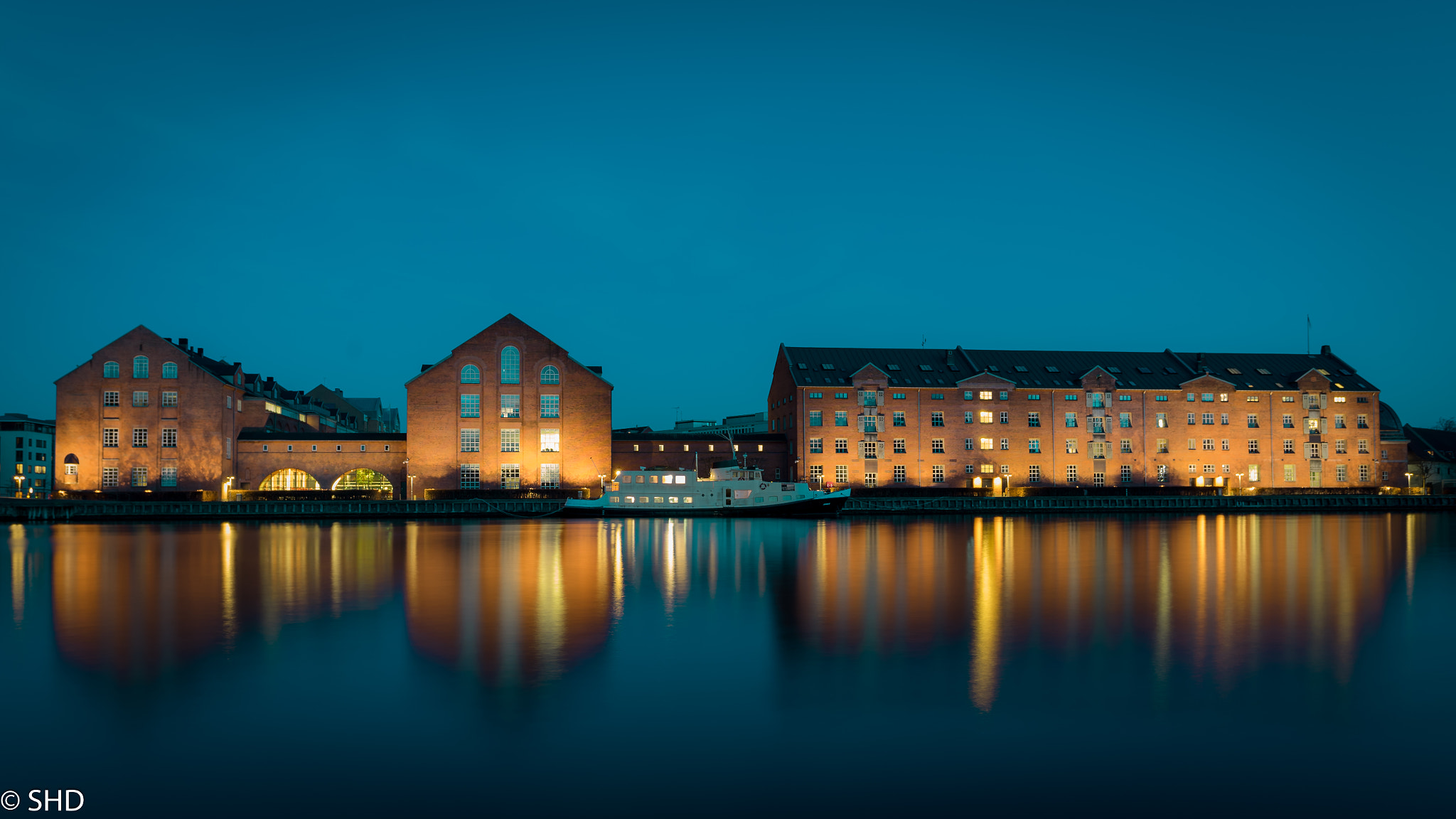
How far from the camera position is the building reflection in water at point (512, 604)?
14.5m

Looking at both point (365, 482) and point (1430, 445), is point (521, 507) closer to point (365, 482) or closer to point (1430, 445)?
point (365, 482)

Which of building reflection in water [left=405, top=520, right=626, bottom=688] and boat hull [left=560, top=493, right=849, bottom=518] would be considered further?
boat hull [left=560, top=493, right=849, bottom=518]

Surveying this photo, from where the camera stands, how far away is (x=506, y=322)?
222 feet

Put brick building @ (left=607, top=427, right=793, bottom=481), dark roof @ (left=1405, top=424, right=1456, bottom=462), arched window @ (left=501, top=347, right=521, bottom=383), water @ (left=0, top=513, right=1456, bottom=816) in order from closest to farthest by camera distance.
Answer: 1. water @ (left=0, top=513, right=1456, bottom=816)
2. arched window @ (left=501, top=347, right=521, bottom=383)
3. brick building @ (left=607, top=427, right=793, bottom=481)
4. dark roof @ (left=1405, top=424, right=1456, bottom=462)

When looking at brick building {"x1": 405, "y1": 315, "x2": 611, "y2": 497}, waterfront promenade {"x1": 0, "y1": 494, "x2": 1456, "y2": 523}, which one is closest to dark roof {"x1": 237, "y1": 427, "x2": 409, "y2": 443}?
brick building {"x1": 405, "y1": 315, "x2": 611, "y2": 497}

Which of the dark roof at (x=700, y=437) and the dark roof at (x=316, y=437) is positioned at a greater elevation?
the dark roof at (x=316, y=437)

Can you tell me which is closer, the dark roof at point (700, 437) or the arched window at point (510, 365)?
the arched window at point (510, 365)

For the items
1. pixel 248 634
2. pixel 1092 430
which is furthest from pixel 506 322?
pixel 248 634

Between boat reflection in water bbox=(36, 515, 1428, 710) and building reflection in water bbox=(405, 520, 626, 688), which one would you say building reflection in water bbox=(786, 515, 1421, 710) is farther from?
building reflection in water bbox=(405, 520, 626, 688)

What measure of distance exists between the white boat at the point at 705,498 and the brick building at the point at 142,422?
1067 inches

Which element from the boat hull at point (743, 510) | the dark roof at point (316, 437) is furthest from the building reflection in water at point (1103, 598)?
the dark roof at point (316, 437)

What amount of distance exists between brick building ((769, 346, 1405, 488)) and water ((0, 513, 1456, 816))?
45732 millimetres

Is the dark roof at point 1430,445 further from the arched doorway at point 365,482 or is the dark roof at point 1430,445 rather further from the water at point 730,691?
the arched doorway at point 365,482

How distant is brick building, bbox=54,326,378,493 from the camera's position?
213ft
